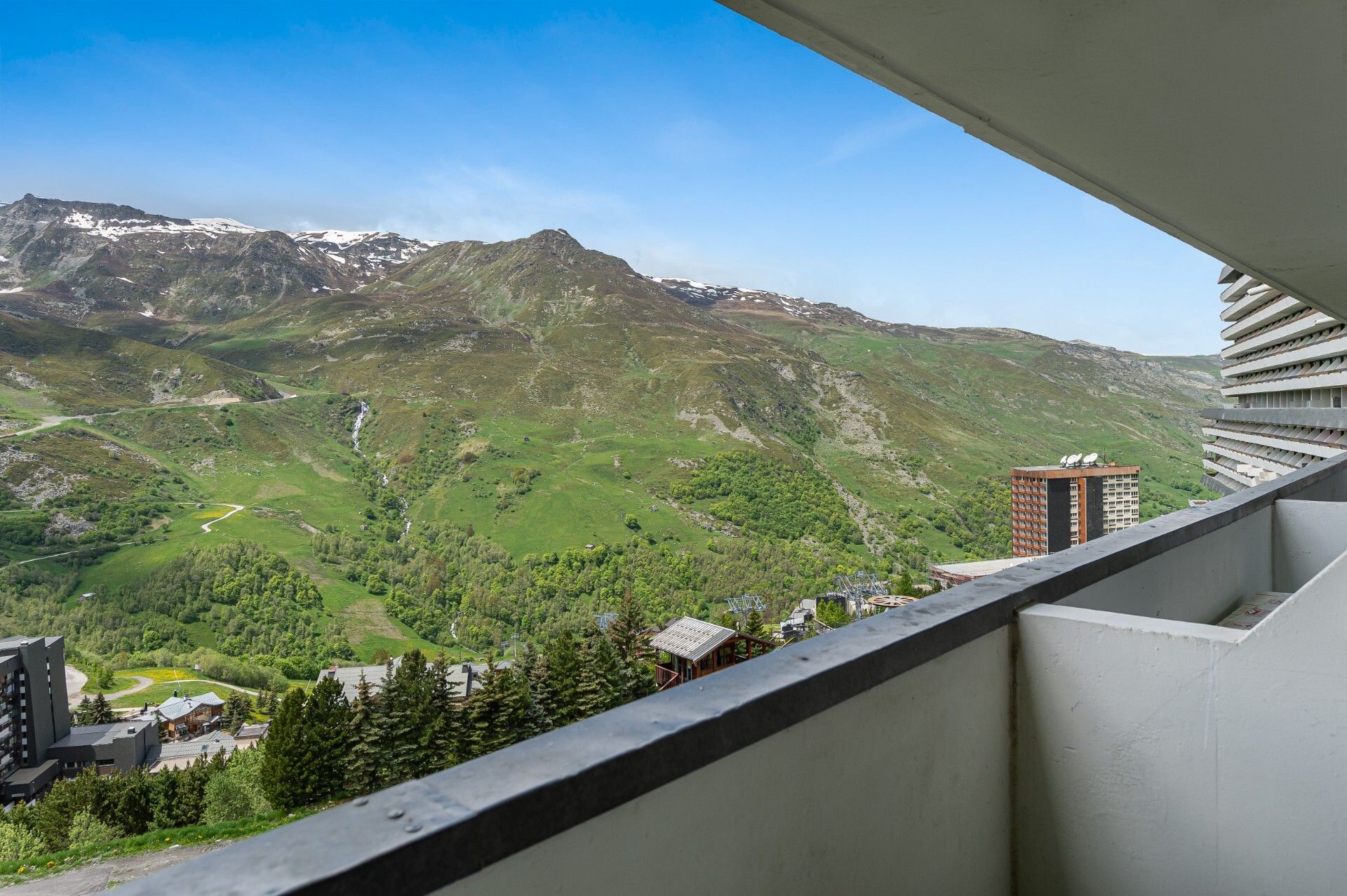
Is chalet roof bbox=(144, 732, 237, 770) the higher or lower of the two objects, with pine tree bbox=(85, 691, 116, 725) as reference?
lower

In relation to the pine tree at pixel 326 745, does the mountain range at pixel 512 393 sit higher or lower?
higher

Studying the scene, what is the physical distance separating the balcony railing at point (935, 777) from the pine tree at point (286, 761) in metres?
36.2

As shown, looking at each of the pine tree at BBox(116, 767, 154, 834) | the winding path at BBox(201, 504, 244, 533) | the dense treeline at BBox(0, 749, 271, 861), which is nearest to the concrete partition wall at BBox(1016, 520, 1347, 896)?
the dense treeline at BBox(0, 749, 271, 861)

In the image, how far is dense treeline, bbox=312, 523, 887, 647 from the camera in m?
57.8

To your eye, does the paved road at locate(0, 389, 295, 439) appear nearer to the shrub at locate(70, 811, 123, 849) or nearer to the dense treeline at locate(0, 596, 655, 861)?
the dense treeline at locate(0, 596, 655, 861)

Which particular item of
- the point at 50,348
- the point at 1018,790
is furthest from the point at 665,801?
the point at 50,348

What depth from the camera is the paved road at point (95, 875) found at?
25.9 meters

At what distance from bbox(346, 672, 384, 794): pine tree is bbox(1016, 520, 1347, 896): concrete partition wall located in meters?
33.8

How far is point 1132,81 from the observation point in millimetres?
1646

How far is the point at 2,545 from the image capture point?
212 ft

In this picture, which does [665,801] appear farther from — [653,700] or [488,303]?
[488,303]

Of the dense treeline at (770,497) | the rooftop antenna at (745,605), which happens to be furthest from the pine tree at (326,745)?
the dense treeline at (770,497)

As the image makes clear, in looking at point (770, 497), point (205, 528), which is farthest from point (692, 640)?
point (205, 528)

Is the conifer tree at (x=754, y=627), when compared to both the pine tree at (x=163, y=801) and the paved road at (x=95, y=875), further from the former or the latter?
the pine tree at (x=163, y=801)
